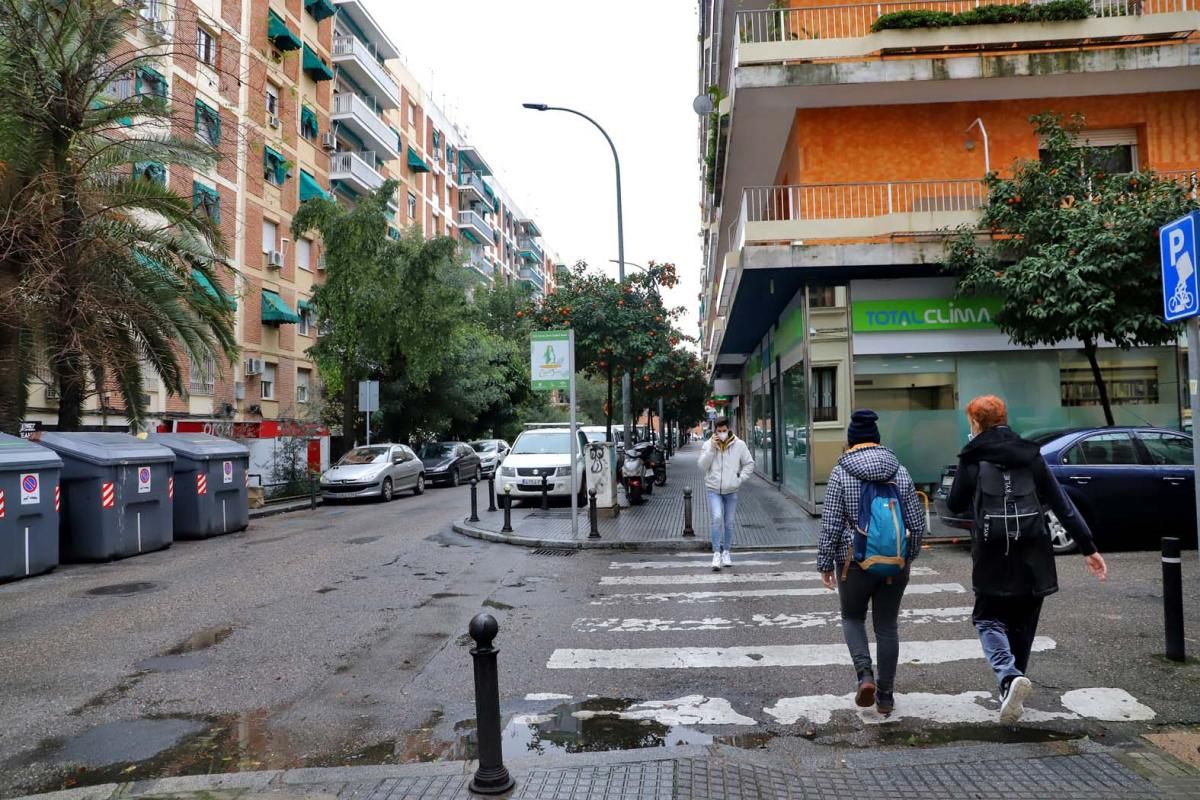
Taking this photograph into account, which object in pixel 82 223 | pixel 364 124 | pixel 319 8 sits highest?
pixel 319 8

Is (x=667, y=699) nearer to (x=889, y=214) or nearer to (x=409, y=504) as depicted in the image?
(x=889, y=214)

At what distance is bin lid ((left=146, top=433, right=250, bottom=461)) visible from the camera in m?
13.6

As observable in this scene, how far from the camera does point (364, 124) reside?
35.5 m

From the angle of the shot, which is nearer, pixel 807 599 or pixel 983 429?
pixel 983 429

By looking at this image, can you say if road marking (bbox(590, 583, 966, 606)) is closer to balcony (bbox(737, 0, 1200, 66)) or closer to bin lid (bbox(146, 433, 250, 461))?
bin lid (bbox(146, 433, 250, 461))

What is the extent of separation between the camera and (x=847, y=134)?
14.8m

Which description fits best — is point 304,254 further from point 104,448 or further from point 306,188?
point 104,448

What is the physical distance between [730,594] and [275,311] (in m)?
24.7

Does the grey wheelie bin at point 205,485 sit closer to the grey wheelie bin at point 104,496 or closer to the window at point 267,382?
the grey wheelie bin at point 104,496

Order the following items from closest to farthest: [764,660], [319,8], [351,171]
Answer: [764,660], [319,8], [351,171]

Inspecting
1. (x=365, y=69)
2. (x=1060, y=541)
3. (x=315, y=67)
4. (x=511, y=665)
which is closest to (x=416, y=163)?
(x=365, y=69)

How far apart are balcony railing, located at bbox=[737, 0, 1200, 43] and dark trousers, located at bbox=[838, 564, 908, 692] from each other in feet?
38.7

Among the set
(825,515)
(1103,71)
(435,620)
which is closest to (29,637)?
(435,620)

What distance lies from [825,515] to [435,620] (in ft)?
13.3
